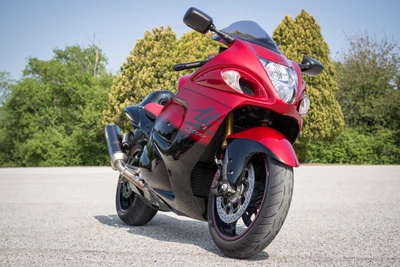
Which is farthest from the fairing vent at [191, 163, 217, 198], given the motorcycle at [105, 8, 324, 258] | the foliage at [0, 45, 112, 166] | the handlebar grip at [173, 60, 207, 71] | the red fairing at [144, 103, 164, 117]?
the foliage at [0, 45, 112, 166]

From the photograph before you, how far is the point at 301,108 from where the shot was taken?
335cm

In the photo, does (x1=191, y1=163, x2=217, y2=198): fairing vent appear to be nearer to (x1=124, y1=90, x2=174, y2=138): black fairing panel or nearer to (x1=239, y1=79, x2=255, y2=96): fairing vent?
(x1=239, y1=79, x2=255, y2=96): fairing vent

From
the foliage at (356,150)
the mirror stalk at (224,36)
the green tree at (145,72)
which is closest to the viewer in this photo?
the mirror stalk at (224,36)

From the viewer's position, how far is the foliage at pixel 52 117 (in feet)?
99.6

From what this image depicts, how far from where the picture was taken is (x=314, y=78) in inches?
992

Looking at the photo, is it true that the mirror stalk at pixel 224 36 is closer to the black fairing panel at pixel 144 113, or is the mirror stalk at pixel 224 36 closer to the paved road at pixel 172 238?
the black fairing panel at pixel 144 113

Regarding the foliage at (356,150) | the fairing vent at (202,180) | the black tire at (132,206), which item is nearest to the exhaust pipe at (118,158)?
the black tire at (132,206)

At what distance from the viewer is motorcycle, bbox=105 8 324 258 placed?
3061 mm

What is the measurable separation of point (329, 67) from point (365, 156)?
528 cm

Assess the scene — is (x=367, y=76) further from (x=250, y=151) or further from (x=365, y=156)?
(x=250, y=151)

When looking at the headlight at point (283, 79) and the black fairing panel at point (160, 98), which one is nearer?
the headlight at point (283, 79)

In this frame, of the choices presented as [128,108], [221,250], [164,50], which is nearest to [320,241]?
[221,250]

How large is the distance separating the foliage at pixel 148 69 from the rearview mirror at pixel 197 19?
21.6 meters

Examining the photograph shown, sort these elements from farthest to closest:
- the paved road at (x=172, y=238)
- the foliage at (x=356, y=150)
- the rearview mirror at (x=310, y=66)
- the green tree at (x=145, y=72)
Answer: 1. the foliage at (x=356, y=150)
2. the green tree at (x=145, y=72)
3. the rearview mirror at (x=310, y=66)
4. the paved road at (x=172, y=238)
